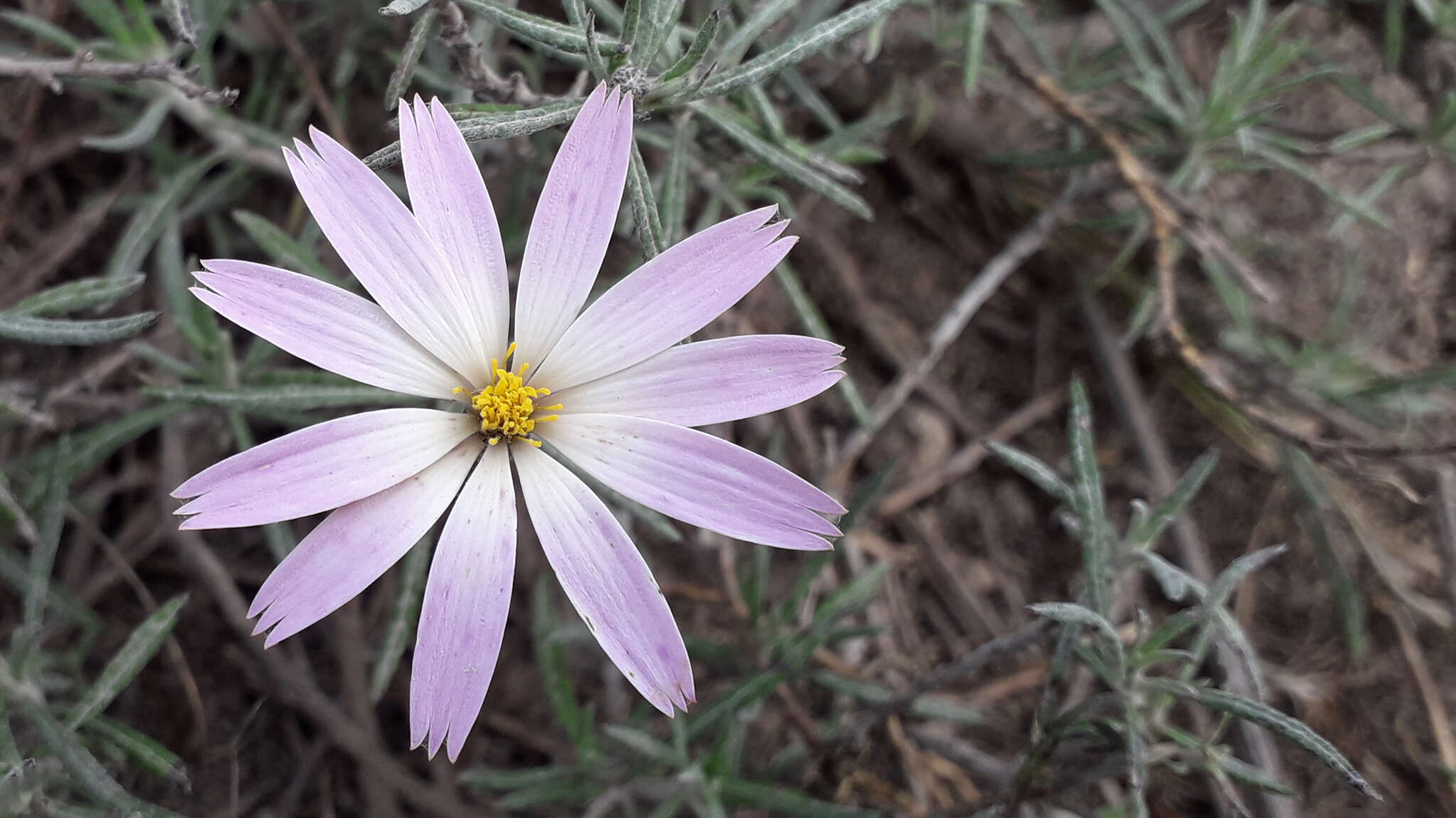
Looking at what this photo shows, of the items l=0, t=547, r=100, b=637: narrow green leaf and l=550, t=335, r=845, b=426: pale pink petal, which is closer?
l=550, t=335, r=845, b=426: pale pink petal

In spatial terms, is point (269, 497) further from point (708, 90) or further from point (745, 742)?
point (745, 742)

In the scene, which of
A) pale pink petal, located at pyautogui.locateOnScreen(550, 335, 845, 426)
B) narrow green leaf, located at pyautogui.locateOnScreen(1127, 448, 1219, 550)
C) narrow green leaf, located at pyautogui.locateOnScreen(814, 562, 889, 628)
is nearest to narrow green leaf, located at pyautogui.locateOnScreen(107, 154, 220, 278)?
pale pink petal, located at pyautogui.locateOnScreen(550, 335, 845, 426)

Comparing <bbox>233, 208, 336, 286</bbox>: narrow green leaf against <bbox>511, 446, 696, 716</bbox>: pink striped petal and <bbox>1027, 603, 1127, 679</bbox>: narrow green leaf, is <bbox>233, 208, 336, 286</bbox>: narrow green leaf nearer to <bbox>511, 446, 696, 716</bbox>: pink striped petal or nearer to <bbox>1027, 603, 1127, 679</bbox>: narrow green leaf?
<bbox>511, 446, 696, 716</bbox>: pink striped petal

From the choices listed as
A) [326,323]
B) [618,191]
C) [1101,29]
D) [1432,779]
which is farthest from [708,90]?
[1432,779]

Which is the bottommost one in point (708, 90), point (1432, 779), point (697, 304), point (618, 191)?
point (1432, 779)

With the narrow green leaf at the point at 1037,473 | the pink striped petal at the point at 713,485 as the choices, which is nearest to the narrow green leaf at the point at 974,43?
the narrow green leaf at the point at 1037,473
